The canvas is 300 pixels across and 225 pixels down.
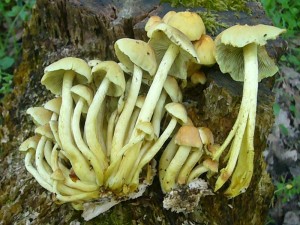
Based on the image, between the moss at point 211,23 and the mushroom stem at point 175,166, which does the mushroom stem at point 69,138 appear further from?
the moss at point 211,23

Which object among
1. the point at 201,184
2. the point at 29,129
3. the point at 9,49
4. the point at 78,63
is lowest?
the point at 9,49

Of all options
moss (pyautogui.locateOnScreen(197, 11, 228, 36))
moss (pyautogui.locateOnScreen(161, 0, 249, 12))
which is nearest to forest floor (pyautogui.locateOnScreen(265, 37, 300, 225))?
moss (pyautogui.locateOnScreen(161, 0, 249, 12))

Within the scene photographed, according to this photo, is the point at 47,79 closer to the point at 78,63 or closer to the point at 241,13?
the point at 78,63

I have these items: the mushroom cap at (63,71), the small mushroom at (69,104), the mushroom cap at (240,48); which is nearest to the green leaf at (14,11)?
the mushroom cap at (63,71)

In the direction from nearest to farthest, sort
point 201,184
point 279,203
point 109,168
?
point 109,168 → point 201,184 → point 279,203

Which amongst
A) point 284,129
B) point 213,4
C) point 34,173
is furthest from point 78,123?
point 284,129

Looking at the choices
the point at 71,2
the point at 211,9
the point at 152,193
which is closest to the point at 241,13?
the point at 211,9

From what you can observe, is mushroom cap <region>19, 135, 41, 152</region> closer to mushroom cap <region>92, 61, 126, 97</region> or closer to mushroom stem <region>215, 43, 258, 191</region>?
mushroom cap <region>92, 61, 126, 97</region>
